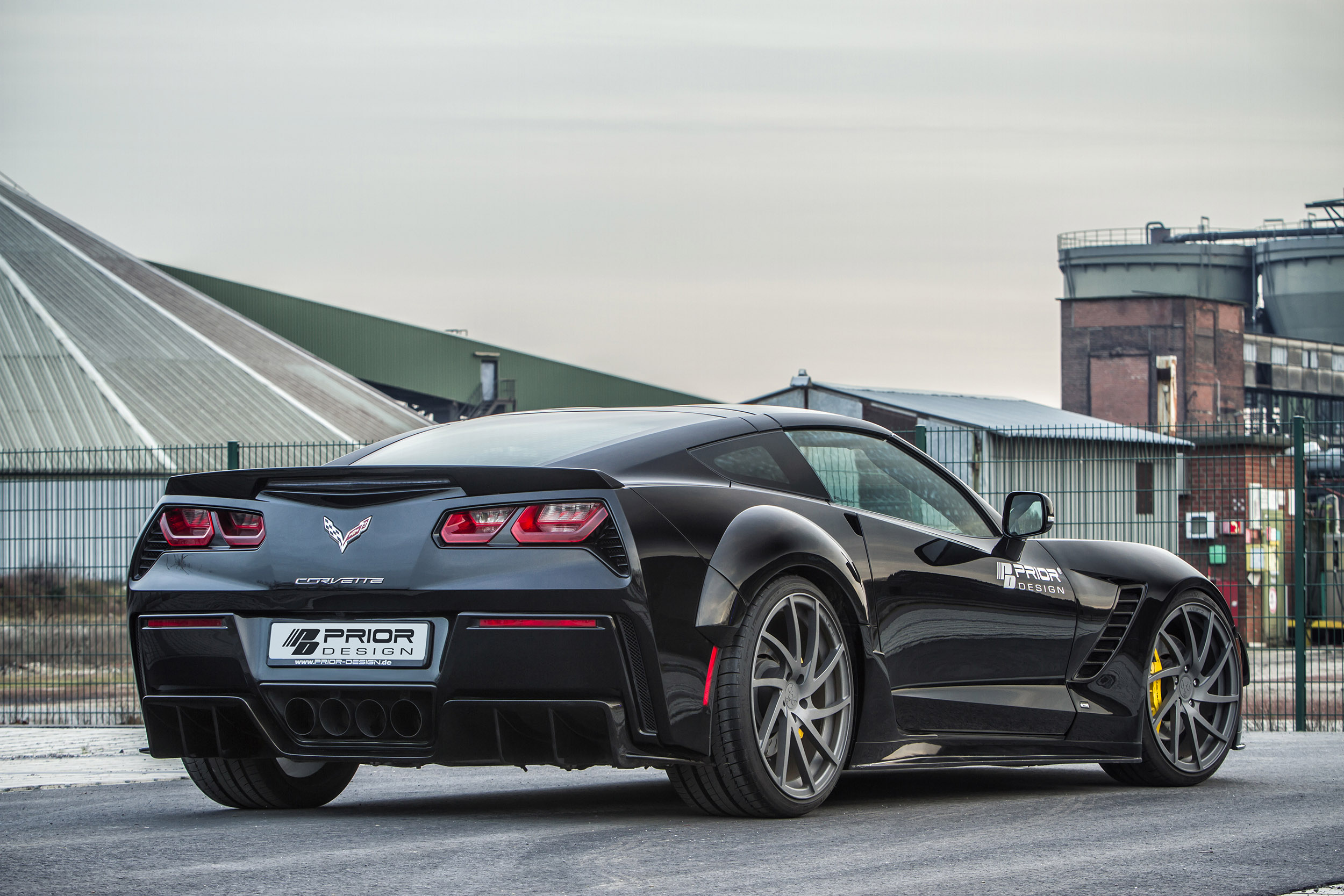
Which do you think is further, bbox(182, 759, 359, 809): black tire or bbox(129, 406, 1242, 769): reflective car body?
bbox(182, 759, 359, 809): black tire

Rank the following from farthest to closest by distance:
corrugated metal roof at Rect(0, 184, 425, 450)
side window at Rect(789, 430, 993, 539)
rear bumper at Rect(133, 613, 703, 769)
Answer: corrugated metal roof at Rect(0, 184, 425, 450), side window at Rect(789, 430, 993, 539), rear bumper at Rect(133, 613, 703, 769)

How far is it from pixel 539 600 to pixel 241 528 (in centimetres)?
103

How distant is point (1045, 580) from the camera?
5965mm

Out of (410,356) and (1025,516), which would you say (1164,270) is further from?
(1025,516)

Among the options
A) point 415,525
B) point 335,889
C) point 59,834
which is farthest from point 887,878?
point 59,834

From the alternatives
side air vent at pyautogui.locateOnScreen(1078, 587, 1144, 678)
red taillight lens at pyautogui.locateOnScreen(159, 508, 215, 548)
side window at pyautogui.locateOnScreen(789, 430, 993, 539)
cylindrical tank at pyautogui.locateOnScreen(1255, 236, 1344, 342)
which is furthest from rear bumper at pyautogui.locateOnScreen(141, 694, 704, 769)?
cylindrical tank at pyautogui.locateOnScreen(1255, 236, 1344, 342)

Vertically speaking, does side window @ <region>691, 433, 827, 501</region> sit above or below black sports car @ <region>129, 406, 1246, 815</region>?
above

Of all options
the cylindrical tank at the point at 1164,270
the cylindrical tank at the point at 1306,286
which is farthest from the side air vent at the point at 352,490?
the cylindrical tank at the point at 1306,286

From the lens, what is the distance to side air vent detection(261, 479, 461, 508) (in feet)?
15.1

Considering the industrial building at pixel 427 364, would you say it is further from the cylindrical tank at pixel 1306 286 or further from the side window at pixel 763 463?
the side window at pixel 763 463

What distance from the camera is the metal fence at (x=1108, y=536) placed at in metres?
10.5

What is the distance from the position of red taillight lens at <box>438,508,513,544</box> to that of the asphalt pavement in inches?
32.7

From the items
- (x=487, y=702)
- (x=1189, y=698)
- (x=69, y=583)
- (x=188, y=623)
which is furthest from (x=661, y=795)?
(x=69, y=583)

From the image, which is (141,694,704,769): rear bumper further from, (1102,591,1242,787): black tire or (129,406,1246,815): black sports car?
(1102,591,1242,787): black tire
